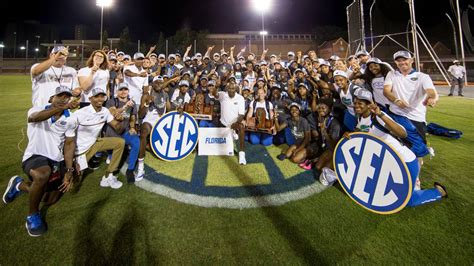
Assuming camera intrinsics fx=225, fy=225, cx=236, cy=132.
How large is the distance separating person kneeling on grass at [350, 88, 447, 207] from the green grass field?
13 centimetres

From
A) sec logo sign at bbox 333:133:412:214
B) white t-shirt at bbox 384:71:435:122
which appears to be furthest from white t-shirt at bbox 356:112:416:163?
white t-shirt at bbox 384:71:435:122

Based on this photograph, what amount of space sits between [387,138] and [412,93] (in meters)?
1.34

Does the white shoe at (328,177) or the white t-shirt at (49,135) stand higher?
the white t-shirt at (49,135)

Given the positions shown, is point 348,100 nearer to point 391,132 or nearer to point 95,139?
point 391,132

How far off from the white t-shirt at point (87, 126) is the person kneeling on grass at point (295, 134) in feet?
11.2

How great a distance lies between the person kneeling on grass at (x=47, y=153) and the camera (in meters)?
2.71

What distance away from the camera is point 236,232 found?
2449 mm

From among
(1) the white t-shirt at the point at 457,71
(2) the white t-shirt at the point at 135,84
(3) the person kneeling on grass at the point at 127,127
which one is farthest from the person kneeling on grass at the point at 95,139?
(1) the white t-shirt at the point at 457,71

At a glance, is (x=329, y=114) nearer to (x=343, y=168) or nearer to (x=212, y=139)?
(x=343, y=168)

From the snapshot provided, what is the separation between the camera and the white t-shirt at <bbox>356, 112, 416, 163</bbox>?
2746mm

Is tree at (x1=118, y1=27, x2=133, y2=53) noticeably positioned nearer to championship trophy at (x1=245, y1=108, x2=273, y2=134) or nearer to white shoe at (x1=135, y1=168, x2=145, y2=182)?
championship trophy at (x1=245, y1=108, x2=273, y2=134)

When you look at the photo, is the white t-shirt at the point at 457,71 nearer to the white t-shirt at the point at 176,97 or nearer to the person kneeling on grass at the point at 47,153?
the white t-shirt at the point at 176,97

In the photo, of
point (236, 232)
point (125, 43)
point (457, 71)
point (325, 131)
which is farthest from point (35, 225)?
point (125, 43)

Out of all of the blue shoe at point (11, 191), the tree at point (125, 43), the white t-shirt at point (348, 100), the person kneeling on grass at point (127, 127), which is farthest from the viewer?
the tree at point (125, 43)
